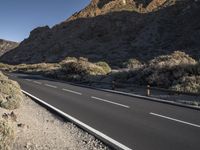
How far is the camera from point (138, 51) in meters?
65.9

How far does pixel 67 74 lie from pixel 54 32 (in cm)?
5884

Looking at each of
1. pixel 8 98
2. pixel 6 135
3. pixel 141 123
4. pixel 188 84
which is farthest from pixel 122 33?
pixel 6 135

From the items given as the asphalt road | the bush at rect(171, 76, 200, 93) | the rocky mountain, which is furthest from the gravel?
the rocky mountain

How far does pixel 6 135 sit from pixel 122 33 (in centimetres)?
7137

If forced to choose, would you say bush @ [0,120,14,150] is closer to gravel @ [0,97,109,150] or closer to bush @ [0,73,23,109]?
gravel @ [0,97,109,150]

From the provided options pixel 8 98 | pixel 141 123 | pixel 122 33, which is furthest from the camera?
pixel 122 33

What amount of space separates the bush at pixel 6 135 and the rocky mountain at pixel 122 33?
155 ft

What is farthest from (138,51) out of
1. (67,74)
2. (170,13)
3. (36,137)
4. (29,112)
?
(36,137)

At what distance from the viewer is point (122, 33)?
77.9 m

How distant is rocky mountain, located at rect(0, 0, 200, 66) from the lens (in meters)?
65.0

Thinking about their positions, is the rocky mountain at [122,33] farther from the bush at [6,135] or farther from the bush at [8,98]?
the bush at [6,135]

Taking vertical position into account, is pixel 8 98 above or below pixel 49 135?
above

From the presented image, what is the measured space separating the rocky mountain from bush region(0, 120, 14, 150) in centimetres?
4712

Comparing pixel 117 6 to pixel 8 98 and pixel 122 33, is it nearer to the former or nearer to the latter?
pixel 122 33
